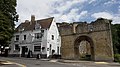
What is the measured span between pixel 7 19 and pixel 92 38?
18638 millimetres

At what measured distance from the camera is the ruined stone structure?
3806 centimetres

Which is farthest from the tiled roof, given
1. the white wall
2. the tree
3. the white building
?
the tree

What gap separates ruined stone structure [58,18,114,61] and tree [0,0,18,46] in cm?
1525

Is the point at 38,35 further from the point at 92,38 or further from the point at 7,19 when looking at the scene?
the point at 7,19

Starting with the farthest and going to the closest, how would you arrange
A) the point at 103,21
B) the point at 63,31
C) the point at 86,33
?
the point at 63,31
the point at 86,33
the point at 103,21

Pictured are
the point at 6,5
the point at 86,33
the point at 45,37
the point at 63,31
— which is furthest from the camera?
the point at 45,37

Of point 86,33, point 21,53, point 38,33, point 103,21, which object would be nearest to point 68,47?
point 86,33

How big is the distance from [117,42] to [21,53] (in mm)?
27496

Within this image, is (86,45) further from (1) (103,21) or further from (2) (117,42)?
(1) (103,21)

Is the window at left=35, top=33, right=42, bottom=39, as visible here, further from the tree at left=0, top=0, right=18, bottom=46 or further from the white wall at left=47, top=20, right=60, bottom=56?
the tree at left=0, top=0, right=18, bottom=46

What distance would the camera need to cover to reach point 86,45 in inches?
2542

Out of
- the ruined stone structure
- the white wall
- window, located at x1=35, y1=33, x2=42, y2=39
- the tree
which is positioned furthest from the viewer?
window, located at x1=35, y1=33, x2=42, y2=39

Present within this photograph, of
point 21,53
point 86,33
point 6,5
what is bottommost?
point 21,53

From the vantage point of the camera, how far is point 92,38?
40531 mm
